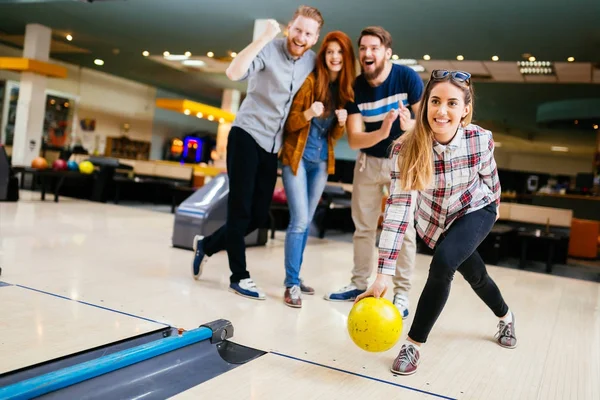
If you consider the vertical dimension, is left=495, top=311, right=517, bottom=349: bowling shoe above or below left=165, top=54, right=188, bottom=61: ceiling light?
below

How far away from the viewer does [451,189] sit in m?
2.03

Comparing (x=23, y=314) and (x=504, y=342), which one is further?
(x=504, y=342)

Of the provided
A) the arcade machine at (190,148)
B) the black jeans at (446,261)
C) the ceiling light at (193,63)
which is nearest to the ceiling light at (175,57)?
the ceiling light at (193,63)

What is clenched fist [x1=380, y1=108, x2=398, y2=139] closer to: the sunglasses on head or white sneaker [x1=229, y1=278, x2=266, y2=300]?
the sunglasses on head

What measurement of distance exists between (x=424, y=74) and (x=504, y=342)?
10.6 meters

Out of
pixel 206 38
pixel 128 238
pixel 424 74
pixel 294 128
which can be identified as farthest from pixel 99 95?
pixel 294 128

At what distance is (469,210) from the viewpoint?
6.71 ft

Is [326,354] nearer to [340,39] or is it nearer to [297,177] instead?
[297,177]

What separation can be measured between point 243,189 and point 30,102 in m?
11.1

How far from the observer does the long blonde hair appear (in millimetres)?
1918

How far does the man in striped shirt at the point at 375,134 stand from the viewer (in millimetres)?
2768

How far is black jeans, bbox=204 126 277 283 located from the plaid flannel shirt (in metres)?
0.96

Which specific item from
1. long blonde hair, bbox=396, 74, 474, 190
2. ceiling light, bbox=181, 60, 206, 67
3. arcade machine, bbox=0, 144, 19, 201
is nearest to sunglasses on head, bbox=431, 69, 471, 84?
long blonde hair, bbox=396, 74, 474, 190

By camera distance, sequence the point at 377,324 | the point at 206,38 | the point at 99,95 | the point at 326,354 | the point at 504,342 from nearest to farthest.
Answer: the point at 377,324, the point at 326,354, the point at 504,342, the point at 206,38, the point at 99,95
